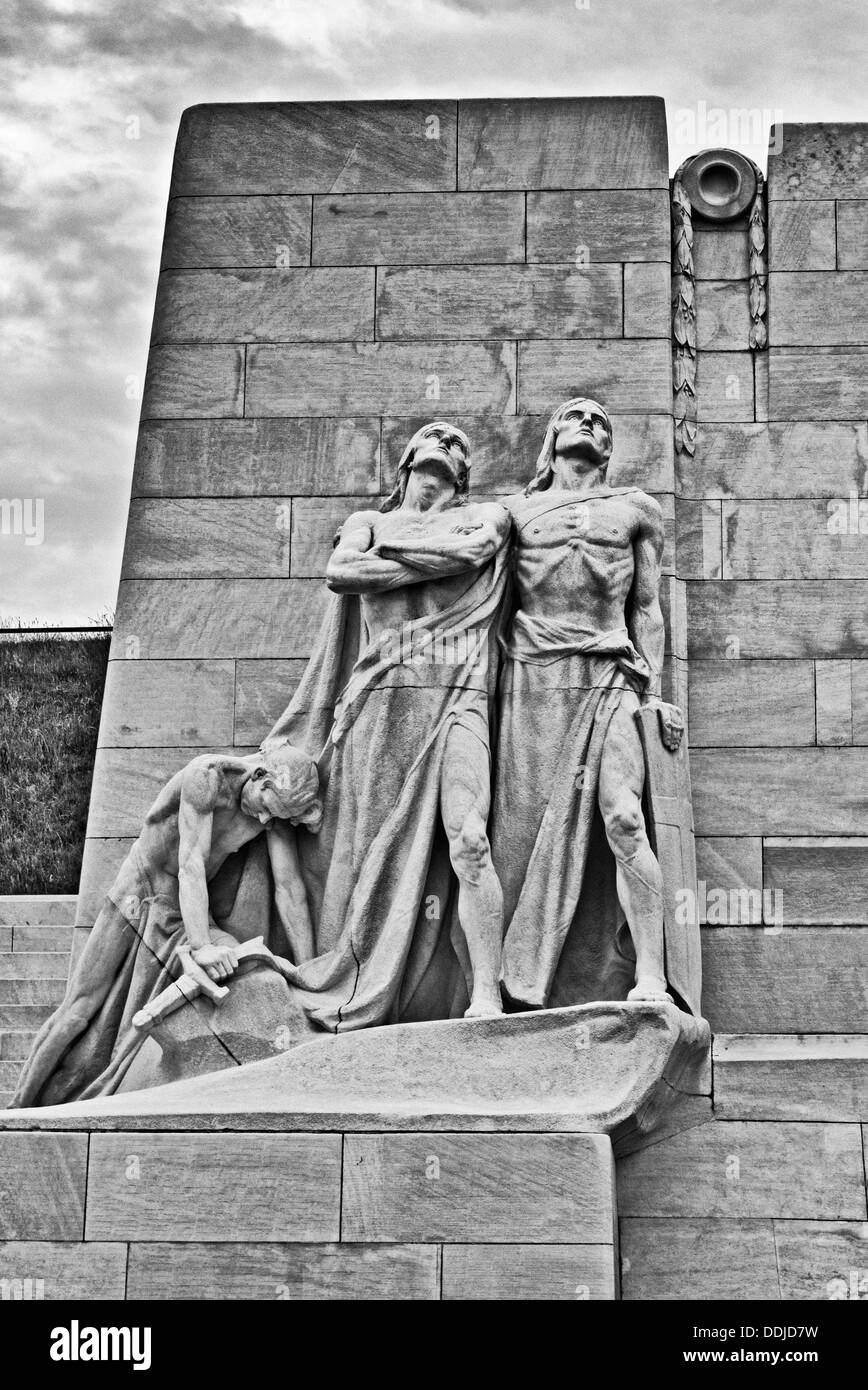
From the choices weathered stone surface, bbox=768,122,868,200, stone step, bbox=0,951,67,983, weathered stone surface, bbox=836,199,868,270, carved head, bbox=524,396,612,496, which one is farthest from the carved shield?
weathered stone surface, bbox=768,122,868,200

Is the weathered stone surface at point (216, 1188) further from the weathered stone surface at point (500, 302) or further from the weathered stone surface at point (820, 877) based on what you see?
the weathered stone surface at point (500, 302)

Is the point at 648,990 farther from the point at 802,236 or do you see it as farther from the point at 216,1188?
the point at 802,236

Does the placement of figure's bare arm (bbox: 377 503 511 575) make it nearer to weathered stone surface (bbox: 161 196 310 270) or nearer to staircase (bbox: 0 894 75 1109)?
weathered stone surface (bbox: 161 196 310 270)

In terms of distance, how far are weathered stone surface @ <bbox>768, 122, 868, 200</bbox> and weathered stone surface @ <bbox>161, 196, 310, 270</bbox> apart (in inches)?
135

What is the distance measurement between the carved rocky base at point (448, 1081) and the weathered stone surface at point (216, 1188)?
0.13m

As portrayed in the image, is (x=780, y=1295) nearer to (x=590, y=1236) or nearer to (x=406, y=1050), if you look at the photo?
(x=590, y=1236)

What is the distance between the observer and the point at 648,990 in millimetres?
12320

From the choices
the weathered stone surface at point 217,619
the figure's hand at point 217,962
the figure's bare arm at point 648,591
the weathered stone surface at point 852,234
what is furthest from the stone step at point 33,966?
the weathered stone surface at point 852,234

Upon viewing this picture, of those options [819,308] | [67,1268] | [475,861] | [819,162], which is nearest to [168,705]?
[475,861]

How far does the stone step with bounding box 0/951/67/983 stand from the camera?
14234 mm
